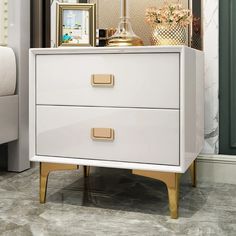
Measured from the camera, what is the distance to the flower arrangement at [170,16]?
63.5 inches

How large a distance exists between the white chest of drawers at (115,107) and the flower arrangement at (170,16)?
0.65ft

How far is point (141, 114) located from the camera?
1.35 m

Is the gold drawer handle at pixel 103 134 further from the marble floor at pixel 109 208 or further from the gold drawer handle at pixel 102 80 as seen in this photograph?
the marble floor at pixel 109 208

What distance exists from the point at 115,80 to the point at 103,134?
7.4 inches

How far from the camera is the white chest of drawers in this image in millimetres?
1316

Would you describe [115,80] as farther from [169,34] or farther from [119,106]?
[169,34]

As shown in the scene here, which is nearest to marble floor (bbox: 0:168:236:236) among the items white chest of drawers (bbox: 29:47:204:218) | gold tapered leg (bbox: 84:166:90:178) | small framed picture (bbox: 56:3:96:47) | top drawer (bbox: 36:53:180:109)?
gold tapered leg (bbox: 84:166:90:178)

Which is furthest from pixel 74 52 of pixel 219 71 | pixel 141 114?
pixel 219 71

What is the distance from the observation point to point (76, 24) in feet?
5.37

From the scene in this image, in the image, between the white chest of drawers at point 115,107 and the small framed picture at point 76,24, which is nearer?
the white chest of drawers at point 115,107

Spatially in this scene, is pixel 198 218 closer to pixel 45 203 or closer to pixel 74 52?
pixel 45 203

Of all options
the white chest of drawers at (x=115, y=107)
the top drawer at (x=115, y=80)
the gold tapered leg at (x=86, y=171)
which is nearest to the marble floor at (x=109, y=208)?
the gold tapered leg at (x=86, y=171)

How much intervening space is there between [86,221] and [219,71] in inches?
35.2

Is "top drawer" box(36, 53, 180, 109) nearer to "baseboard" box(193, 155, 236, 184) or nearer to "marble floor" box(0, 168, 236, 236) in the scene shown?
"marble floor" box(0, 168, 236, 236)
